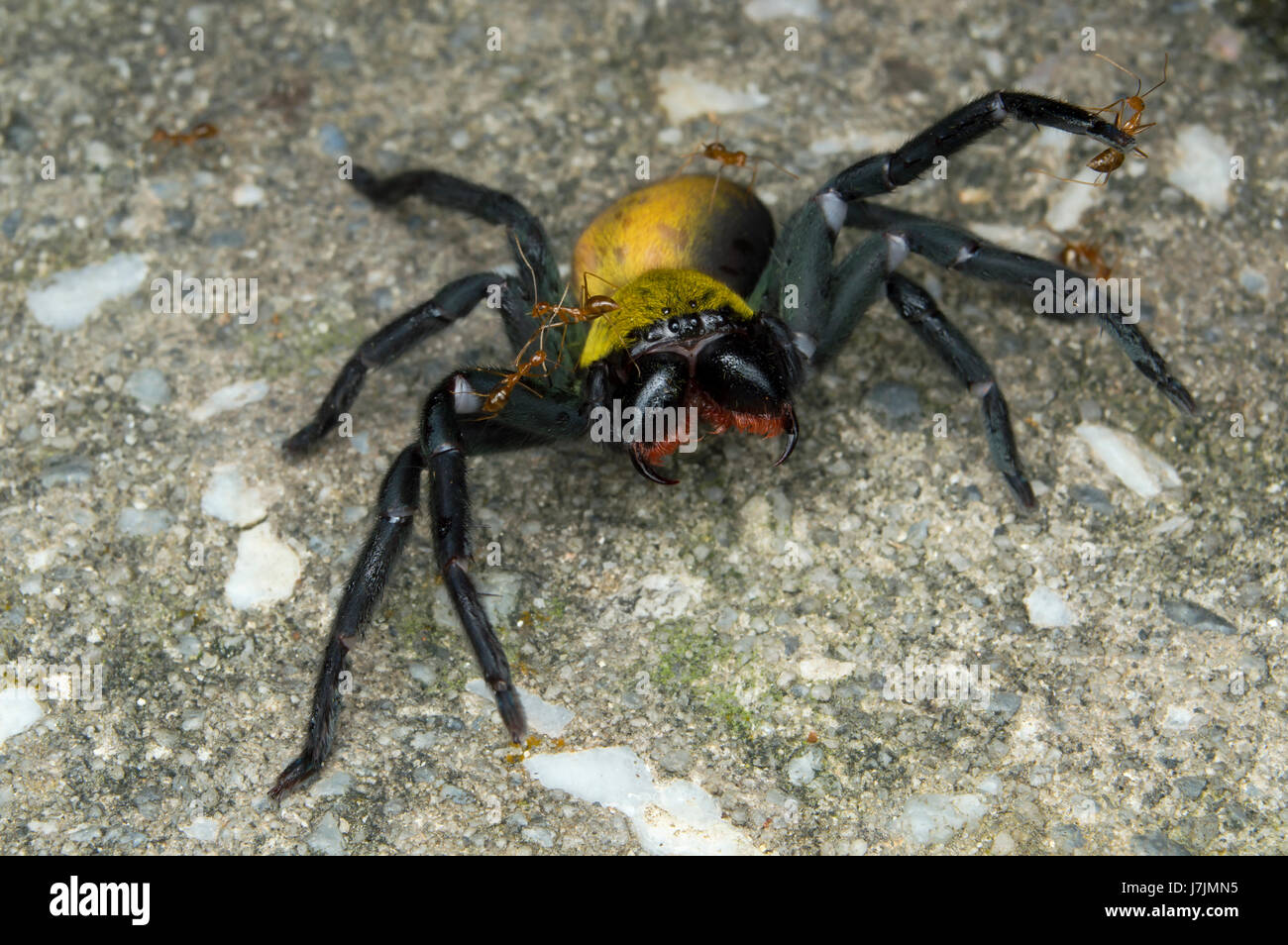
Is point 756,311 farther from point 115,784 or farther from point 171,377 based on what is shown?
point 115,784

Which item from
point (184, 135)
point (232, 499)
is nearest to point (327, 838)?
point (232, 499)

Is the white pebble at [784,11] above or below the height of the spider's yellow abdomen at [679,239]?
above

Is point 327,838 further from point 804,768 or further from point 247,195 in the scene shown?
point 247,195

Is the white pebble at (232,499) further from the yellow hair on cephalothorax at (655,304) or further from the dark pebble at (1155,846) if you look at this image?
the dark pebble at (1155,846)

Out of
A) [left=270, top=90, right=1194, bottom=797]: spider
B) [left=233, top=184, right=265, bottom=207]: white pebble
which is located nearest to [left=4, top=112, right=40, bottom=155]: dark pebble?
[left=233, top=184, right=265, bottom=207]: white pebble

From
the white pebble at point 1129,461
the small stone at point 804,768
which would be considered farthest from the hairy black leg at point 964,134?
the small stone at point 804,768

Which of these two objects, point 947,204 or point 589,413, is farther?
point 947,204
